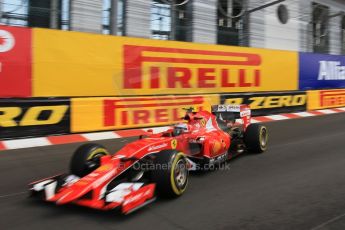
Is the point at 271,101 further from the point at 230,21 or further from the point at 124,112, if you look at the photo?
the point at 230,21

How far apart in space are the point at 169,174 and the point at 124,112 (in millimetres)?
5309

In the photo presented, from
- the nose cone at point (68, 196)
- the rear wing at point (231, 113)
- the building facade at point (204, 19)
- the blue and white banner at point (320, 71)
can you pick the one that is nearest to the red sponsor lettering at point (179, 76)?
the building facade at point (204, 19)

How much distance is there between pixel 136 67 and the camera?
1027cm

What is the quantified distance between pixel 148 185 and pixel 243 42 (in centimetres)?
1486

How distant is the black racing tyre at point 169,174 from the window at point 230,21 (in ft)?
42.9

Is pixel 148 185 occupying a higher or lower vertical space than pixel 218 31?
lower

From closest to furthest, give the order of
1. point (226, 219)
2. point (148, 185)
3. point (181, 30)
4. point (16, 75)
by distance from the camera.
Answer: point (226, 219) < point (148, 185) < point (16, 75) < point (181, 30)

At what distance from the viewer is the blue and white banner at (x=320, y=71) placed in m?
15.0

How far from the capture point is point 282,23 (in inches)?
822

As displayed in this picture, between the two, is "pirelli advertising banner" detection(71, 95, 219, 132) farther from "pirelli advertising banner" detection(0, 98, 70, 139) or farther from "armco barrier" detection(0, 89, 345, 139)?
"pirelli advertising banner" detection(0, 98, 70, 139)

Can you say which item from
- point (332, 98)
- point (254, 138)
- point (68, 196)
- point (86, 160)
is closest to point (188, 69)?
point (254, 138)

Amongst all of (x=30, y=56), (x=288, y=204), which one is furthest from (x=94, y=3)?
(x=288, y=204)

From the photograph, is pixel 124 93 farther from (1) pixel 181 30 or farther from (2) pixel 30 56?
(1) pixel 181 30

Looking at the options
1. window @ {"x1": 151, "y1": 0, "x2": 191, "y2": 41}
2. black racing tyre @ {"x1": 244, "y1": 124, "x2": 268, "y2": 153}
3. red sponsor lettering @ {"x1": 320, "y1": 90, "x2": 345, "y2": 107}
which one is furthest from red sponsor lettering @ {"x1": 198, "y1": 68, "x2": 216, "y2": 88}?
red sponsor lettering @ {"x1": 320, "y1": 90, "x2": 345, "y2": 107}
